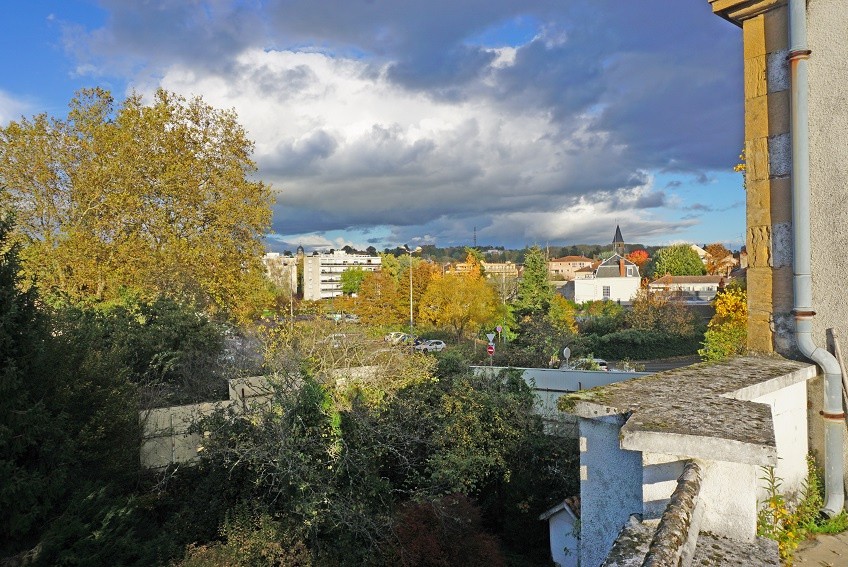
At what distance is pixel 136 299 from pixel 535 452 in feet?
36.8

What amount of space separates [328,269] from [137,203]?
10547 cm

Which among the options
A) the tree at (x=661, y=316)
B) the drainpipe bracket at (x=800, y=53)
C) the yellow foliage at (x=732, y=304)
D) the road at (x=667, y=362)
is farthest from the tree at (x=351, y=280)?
the drainpipe bracket at (x=800, y=53)

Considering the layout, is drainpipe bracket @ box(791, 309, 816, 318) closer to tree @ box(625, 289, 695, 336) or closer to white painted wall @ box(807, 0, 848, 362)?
white painted wall @ box(807, 0, 848, 362)

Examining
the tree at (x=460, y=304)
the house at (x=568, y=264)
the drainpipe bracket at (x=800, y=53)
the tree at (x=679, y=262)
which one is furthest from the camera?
the house at (x=568, y=264)

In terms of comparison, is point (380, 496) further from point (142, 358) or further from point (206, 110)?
point (206, 110)

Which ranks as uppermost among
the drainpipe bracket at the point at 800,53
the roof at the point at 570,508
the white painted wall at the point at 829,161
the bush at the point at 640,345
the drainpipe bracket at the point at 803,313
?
the drainpipe bracket at the point at 800,53

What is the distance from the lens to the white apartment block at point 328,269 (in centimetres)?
10681

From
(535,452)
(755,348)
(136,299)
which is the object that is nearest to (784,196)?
(755,348)

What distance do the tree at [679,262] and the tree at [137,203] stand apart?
60.6 metres

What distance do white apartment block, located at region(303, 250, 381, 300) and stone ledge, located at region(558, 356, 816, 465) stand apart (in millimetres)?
93817

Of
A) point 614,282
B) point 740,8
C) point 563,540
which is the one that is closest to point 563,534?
point 563,540

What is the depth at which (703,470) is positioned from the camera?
8.39ft

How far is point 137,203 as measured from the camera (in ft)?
53.5

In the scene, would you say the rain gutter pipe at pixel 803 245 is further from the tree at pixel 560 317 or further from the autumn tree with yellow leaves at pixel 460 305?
the autumn tree with yellow leaves at pixel 460 305
